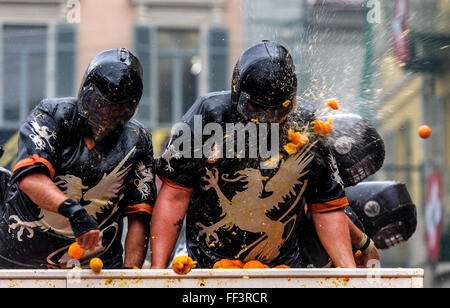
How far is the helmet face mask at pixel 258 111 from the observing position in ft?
11.5

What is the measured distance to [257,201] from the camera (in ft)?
12.1

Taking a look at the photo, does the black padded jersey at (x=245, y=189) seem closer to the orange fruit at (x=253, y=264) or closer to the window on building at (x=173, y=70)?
the orange fruit at (x=253, y=264)

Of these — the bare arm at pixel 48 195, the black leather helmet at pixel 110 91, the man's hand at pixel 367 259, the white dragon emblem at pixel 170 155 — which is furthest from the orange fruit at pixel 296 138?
the bare arm at pixel 48 195

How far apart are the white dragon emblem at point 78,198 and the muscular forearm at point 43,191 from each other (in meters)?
0.27

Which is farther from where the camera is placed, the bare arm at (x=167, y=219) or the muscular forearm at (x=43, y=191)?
the bare arm at (x=167, y=219)

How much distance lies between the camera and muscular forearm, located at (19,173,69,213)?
3338mm

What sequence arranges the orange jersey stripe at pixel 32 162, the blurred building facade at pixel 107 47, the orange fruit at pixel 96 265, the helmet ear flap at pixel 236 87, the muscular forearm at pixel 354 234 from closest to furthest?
the orange fruit at pixel 96 265 < the orange jersey stripe at pixel 32 162 < the helmet ear flap at pixel 236 87 < the muscular forearm at pixel 354 234 < the blurred building facade at pixel 107 47

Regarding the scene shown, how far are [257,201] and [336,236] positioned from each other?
428mm

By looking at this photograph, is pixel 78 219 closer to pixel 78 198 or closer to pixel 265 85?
pixel 78 198

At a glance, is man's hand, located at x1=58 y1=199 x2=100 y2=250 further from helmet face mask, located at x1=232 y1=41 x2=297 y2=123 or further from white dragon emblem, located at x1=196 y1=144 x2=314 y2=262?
helmet face mask, located at x1=232 y1=41 x2=297 y2=123

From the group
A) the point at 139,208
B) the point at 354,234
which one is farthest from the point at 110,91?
the point at 354,234

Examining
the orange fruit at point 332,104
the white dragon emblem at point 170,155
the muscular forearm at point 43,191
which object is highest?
the orange fruit at point 332,104

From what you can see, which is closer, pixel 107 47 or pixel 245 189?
pixel 245 189
